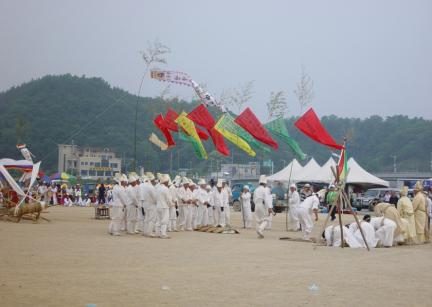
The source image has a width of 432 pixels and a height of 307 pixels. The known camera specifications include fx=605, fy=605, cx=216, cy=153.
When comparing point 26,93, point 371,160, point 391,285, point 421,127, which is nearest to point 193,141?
point 391,285

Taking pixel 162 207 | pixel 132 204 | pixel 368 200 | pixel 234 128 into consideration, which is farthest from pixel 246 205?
pixel 368 200

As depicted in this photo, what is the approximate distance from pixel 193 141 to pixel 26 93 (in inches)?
2095

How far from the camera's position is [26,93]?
73.2m

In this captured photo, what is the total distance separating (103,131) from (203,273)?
69.2m

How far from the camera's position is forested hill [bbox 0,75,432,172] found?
66.8 m

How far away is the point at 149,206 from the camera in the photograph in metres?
17.6

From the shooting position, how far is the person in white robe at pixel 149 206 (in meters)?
17.5

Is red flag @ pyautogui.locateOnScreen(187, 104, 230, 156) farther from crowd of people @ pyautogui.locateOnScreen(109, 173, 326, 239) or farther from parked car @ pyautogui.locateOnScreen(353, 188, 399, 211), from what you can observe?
parked car @ pyautogui.locateOnScreen(353, 188, 399, 211)

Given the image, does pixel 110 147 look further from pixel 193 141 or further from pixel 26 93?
pixel 193 141

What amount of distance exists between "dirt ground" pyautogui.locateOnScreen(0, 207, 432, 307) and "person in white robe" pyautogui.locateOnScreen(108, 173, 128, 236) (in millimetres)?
1897

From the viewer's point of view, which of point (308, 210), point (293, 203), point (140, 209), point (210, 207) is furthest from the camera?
point (210, 207)

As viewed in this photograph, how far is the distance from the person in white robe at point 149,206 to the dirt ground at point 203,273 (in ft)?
6.25

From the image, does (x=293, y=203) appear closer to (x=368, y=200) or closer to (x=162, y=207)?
(x=162, y=207)

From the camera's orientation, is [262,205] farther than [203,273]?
Yes
